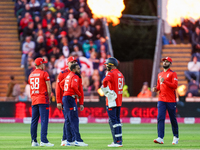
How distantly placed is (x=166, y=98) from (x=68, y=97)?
8.94ft

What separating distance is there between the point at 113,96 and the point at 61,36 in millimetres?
16422

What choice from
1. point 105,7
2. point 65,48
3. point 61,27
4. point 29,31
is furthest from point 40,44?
point 105,7

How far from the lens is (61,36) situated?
28.0m

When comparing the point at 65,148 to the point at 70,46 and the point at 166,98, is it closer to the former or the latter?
the point at 166,98

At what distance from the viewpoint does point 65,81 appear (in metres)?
12.5

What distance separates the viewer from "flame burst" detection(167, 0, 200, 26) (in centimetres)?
3077

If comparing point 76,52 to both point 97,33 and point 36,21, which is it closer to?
point 97,33

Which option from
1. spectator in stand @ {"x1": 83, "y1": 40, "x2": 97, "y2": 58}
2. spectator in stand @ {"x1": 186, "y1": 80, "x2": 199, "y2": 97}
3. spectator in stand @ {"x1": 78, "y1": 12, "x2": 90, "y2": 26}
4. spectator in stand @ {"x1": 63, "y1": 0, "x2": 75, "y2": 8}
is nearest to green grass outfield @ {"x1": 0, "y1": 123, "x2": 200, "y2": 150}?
spectator in stand @ {"x1": 186, "y1": 80, "x2": 199, "y2": 97}

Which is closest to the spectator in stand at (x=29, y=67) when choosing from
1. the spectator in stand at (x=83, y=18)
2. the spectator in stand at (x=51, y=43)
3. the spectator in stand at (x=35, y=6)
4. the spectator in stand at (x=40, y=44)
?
the spectator in stand at (x=40, y=44)

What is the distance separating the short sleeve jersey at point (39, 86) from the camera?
12.4 meters

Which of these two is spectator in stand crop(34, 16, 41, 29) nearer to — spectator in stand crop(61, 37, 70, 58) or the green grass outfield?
spectator in stand crop(61, 37, 70, 58)

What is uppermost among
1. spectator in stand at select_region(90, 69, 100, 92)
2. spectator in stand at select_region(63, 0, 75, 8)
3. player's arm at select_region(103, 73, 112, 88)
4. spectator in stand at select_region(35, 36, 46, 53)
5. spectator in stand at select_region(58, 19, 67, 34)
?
spectator in stand at select_region(63, 0, 75, 8)

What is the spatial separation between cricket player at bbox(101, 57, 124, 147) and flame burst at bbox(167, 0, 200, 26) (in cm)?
1926

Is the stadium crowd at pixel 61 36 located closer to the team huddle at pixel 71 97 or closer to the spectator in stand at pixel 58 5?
the spectator in stand at pixel 58 5
